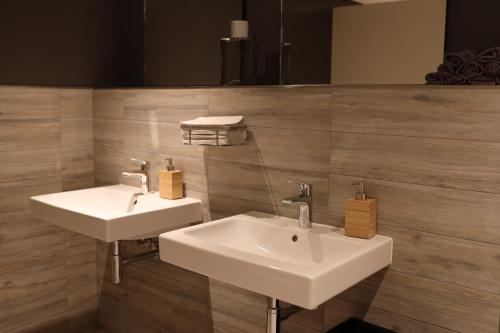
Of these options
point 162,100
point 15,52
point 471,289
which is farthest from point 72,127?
point 471,289

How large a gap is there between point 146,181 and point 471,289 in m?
1.61

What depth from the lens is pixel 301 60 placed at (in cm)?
213

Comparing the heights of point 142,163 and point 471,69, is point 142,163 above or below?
below

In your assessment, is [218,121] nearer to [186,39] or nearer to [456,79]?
[186,39]

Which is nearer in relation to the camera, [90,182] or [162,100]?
[162,100]

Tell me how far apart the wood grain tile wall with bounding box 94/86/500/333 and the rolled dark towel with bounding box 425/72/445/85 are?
4 cm

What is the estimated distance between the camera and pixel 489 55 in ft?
5.05

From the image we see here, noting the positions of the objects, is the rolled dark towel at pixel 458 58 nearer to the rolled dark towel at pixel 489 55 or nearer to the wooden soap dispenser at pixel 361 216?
the rolled dark towel at pixel 489 55

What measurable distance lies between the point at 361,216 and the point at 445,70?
567 mm

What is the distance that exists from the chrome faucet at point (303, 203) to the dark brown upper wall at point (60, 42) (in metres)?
1.62

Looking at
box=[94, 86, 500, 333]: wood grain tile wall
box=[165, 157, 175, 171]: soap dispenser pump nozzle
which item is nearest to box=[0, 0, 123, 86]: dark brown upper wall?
box=[94, 86, 500, 333]: wood grain tile wall

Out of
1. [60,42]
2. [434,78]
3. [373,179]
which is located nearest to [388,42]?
[434,78]

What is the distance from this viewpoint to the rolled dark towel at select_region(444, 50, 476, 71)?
1.57 meters

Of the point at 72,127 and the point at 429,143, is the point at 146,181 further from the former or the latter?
the point at 429,143
